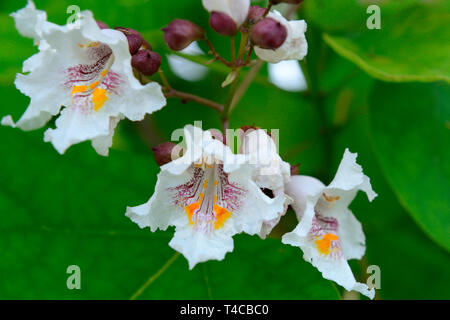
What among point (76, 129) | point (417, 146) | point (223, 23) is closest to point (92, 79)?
point (76, 129)

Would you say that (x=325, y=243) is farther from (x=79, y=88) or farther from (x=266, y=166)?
(x=79, y=88)

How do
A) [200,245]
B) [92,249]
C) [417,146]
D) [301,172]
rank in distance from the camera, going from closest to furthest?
[200,245], [92,249], [417,146], [301,172]

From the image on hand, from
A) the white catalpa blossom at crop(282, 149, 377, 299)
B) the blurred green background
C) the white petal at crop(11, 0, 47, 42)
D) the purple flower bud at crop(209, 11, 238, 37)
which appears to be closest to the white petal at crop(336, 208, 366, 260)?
the white catalpa blossom at crop(282, 149, 377, 299)

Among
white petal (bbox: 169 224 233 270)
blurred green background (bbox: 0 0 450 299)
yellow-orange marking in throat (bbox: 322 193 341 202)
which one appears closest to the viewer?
white petal (bbox: 169 224 233 270)

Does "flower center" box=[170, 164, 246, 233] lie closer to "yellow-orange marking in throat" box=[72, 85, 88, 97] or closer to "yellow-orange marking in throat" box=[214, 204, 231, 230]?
"yellow-orange marking in throat" box=[214, 204, 231, 230]

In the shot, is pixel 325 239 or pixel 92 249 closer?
pixel 325 239

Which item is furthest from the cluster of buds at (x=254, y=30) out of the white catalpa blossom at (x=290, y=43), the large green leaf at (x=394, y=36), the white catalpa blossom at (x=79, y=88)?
the large green leaf at (x=394, y=36)
